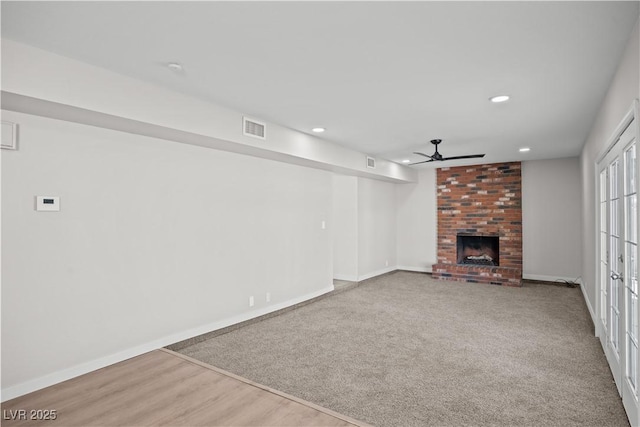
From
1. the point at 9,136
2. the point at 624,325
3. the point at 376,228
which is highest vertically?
the point at 9,136

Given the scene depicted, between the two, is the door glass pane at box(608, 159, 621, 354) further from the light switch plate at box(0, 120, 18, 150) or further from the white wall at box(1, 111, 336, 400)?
the light switch plate at box(0, 120, 18, 150)

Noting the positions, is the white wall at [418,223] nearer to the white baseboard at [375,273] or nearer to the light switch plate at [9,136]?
the white baseboard at [375,273]

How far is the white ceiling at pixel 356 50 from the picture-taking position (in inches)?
79.8

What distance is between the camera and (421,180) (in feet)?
28.6

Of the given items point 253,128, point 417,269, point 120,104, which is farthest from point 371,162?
point 120,104

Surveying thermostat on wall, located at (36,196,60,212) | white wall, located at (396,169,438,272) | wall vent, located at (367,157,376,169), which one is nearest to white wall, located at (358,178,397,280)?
white wall, located at (396,169,438,272)

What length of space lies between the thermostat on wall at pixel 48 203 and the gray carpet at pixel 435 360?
1829 millimetres

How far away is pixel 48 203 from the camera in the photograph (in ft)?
9.51

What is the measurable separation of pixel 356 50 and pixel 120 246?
2.71 metres

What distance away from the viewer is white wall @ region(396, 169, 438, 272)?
28.0 feet

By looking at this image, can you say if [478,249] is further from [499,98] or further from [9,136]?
[9,136]

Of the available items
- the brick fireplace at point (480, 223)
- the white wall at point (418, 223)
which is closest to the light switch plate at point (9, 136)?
the brick fireplace at point (480, 223)

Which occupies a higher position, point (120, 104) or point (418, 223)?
point (120, 104)

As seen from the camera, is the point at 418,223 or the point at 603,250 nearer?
the point at 603,250
